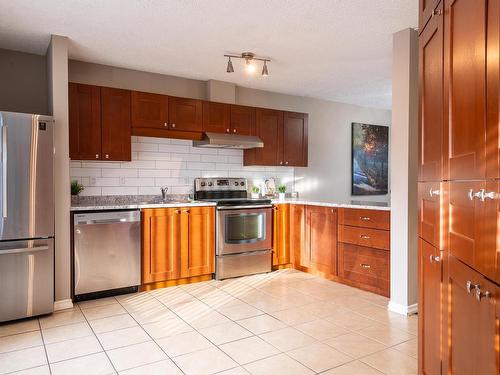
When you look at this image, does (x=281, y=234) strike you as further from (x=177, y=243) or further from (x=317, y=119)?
(x=317, y=119)

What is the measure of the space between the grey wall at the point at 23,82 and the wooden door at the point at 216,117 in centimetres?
172

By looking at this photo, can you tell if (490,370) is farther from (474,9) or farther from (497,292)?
(474,9)

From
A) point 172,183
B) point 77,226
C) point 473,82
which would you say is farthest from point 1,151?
point 473,82

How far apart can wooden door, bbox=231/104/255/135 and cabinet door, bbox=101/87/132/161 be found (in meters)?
1.31

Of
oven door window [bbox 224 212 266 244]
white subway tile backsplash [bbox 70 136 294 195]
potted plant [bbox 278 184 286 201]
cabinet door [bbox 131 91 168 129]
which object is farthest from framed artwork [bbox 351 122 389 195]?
cabinet door [bbox 131 91 168 129]

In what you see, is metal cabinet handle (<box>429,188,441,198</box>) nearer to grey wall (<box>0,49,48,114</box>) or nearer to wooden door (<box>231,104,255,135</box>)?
wooden door (<box>231,104,255,135</box>)

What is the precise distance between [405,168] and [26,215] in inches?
126

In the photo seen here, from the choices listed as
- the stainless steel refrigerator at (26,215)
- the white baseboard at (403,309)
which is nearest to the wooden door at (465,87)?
the white baseboard at (403,309)

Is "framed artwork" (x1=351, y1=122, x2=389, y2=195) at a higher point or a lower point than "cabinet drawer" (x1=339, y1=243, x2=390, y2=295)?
higher

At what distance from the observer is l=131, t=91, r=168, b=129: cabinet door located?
420cm

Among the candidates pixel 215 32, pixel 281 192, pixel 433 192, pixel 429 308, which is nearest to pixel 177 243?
pixel 281 192

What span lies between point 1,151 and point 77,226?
0.91 meters

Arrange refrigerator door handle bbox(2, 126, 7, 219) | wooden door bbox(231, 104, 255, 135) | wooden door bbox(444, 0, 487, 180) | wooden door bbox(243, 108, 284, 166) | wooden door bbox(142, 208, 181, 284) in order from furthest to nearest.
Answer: wooden door bbox(243, 108, 284, 166)
wooden door bbox(231, 104, 255, 135)
wooden door bbox(142, 208, 181, 284)
refrigerator door handle bbox(2, 126, 7, 219)
wooden door bbox(444, 0, 487, 180)

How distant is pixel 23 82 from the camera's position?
3.93 meters
